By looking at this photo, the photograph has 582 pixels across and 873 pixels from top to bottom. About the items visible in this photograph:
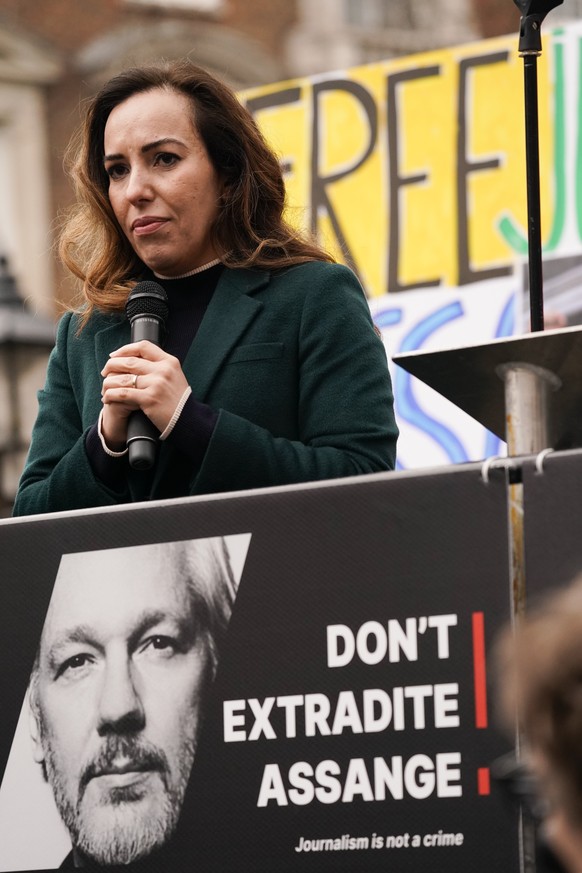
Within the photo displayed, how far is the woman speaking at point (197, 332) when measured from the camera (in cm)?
265

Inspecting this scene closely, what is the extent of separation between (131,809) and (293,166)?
6.54 meters

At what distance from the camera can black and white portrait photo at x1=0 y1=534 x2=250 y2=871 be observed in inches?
93.3

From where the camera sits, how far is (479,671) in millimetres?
2176

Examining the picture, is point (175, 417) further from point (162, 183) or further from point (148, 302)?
point (162, 183)

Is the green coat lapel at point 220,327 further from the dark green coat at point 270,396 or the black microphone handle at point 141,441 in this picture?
the black microphone handle at point 141,441

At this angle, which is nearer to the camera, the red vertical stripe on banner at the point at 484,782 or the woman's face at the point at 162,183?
the red vertical stripe on banner at the point at 484,782

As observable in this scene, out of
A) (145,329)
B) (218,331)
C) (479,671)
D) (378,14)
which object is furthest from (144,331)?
(378,14)

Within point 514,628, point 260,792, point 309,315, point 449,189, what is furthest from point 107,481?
point 449,189

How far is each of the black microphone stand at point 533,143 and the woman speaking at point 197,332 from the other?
0.91 ft

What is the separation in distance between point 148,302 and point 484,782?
107 centimetres

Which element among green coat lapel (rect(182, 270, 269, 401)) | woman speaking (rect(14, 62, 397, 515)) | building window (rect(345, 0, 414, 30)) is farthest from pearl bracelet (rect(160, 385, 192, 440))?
building window (rect(345, 0, 414, 30))

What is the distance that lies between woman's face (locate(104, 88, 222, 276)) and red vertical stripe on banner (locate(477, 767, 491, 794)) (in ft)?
3.85

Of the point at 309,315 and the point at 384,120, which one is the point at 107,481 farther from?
the point at 384,120

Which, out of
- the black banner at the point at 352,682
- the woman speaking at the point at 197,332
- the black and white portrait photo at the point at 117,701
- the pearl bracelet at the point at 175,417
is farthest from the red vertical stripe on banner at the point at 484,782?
the pearl bracelet at the point at 175,417
